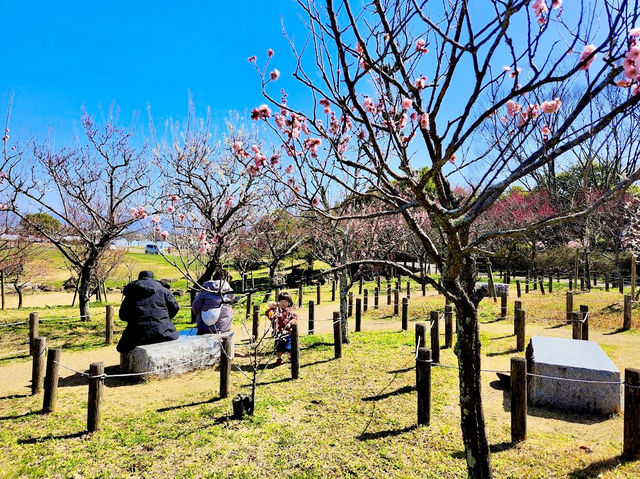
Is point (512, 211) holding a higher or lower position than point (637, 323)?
higher

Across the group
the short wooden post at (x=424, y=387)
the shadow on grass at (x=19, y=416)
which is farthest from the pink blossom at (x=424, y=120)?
the shadow on grass at (x=19, y=416)

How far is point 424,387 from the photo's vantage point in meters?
5.02

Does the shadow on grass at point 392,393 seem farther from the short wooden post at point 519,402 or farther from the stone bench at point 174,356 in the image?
the stone bench at point 174,356

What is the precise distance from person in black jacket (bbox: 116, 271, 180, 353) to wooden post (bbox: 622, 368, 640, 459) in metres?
7.69

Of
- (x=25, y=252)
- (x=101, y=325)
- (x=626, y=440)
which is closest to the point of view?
(x=626, y=440)

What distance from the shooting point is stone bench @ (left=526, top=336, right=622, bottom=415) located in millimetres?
5121

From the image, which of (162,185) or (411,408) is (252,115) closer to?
(411,408)

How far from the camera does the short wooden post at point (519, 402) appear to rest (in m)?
4.49

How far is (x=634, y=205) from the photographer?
17.3m

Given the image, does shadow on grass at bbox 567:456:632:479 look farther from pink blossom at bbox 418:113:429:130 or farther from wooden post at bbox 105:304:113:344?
wooden post at bbox 105:304:113:344

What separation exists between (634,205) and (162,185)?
21.5m

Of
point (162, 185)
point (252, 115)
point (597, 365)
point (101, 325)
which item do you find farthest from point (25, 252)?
point (597, 365)

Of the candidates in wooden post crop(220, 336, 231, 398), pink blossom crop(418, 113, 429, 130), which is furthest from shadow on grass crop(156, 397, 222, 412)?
pink blossom crop(418, 113, 429, 130)

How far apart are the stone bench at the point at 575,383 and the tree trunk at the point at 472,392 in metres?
2.99
